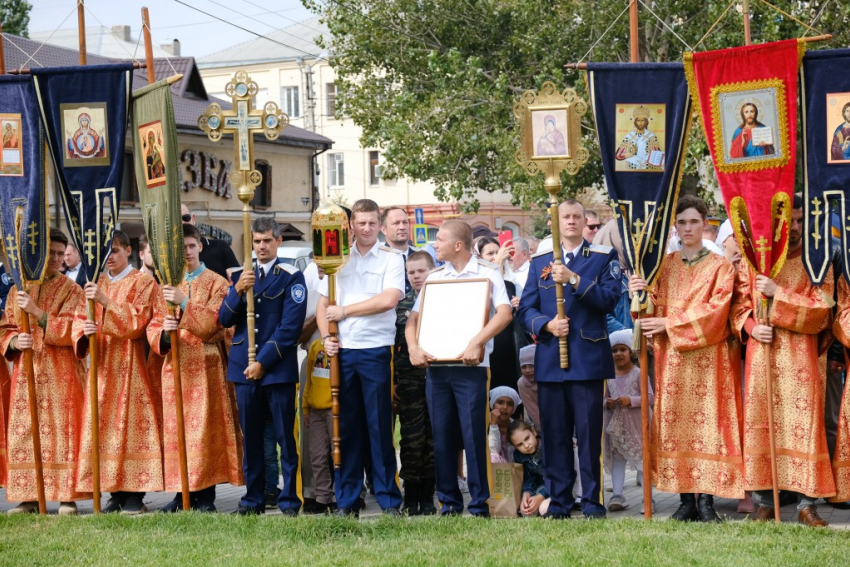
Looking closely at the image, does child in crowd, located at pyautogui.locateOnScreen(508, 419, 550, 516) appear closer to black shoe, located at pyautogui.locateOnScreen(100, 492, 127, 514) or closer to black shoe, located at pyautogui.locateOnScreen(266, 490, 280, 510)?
black shoe, located at pyautogui.locateOnScreen(266, 490, 280, 510)

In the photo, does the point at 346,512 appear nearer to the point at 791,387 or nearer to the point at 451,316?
the point at 451,316

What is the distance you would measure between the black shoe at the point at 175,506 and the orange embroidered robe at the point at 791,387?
4.10 m

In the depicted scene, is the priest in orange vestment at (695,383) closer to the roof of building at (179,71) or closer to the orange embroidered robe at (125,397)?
the orange embroidered robe at (125,397)

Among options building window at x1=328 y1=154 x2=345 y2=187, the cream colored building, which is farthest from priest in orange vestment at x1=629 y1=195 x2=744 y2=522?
building window at x1=328 y1=154 x2=345 y2=187

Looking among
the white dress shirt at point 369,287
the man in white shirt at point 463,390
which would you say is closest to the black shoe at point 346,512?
the man in white shirt at point 463,390

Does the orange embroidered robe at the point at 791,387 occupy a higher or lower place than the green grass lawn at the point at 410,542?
higher

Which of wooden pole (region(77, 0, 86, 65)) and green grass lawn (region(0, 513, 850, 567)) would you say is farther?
wooden pole (region(77, 0, 86, 65))

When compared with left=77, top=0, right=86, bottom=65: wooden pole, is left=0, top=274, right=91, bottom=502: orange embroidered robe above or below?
below

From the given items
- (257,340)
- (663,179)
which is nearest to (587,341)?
(663,179)

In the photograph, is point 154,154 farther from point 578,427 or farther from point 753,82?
point 753,82

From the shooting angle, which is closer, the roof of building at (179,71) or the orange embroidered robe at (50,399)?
the orange embroidered robe at (50,399)

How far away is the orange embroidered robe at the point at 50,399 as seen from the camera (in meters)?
9.15

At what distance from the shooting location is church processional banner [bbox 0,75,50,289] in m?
8.91

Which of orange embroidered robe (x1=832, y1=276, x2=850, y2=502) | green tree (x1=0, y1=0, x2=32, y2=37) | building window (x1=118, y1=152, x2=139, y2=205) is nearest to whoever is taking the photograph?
orange embroidered robe (x1=832, y1=276, x2=850, y2=502)
